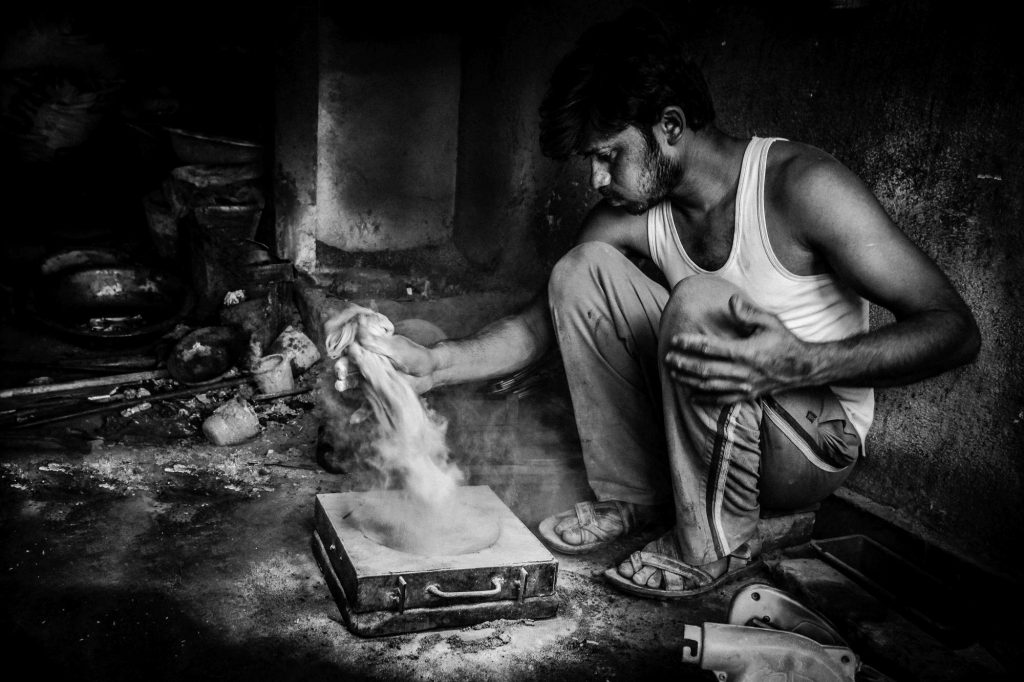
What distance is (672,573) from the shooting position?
8.52 feet

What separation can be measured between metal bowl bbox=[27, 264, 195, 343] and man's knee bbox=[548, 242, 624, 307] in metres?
2.70

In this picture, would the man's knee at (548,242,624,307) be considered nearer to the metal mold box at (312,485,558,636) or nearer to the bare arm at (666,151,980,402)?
the bare arm at (666,151,980,402)

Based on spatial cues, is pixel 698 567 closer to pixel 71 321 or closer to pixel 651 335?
pixel 651 335

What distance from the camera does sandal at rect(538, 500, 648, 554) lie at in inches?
111

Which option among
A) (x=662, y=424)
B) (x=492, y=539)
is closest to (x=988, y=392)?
(x=662, y=424)

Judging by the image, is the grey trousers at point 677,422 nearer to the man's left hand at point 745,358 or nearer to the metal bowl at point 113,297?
the man's left hand at point 745,358

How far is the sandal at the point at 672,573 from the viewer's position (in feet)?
8.45

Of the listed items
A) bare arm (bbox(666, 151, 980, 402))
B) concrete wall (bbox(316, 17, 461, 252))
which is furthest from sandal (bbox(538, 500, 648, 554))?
concrete wall (bbox(316, 17, 461, 252))

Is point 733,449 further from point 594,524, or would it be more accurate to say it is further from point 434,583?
point 434,583

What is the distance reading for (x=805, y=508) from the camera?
9.18 feet

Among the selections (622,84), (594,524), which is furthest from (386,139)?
(594,524)

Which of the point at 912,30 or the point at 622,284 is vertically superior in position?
the point at 912,30

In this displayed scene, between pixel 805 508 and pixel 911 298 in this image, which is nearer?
pixel 911 298

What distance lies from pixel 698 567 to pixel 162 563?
5.74ft
